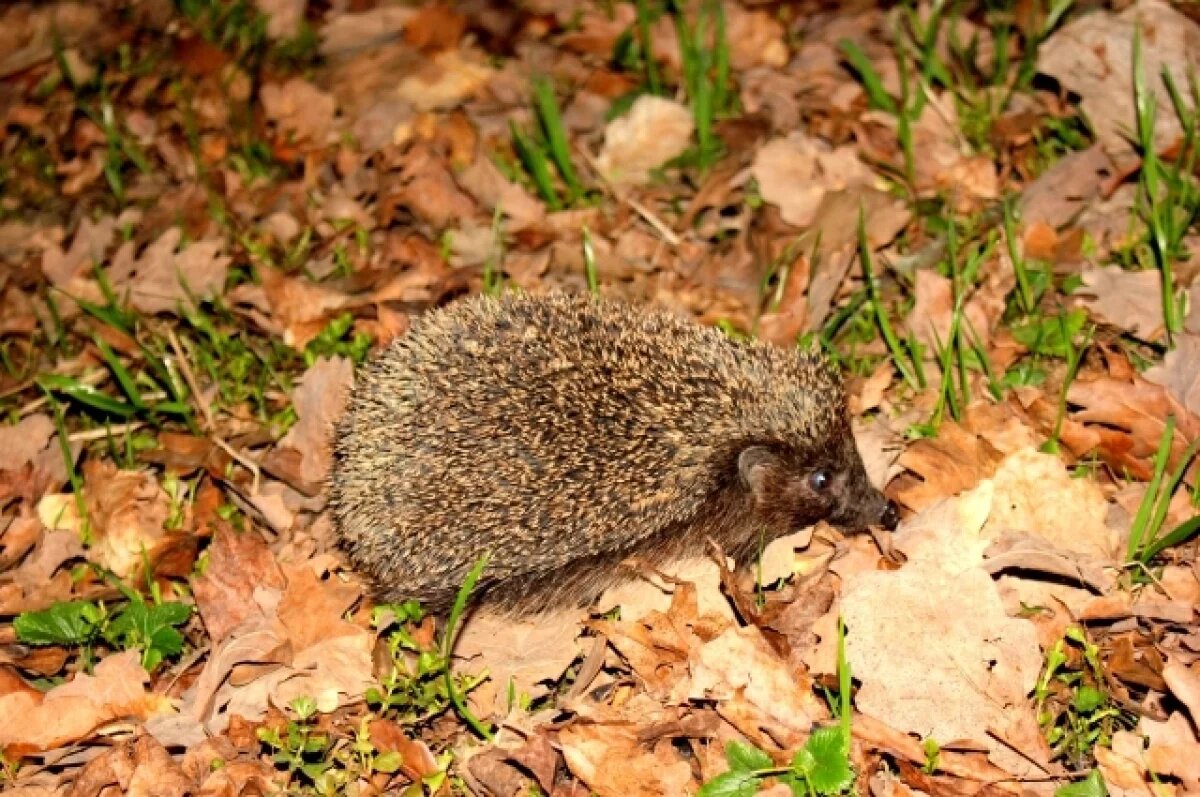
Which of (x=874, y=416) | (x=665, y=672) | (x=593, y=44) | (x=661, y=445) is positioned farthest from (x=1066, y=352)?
(x=593, y=44)

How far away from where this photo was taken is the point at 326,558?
6105 millimetres

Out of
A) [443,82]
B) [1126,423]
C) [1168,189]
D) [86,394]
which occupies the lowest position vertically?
[86,394]

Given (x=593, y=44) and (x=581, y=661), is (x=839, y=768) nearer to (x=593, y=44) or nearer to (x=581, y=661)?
(x=581, y=661)

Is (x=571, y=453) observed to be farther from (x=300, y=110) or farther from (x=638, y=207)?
(x=300, y=110)

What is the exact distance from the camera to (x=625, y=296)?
752 cm

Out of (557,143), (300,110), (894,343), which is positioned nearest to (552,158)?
(557,143)

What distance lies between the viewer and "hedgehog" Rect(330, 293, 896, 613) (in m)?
5.60

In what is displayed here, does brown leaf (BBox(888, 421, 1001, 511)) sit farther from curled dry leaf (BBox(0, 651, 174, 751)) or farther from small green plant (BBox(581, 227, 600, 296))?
curled dry leaf (BBox(0, 651, 174, 751))

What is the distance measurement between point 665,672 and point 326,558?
180 centimetres

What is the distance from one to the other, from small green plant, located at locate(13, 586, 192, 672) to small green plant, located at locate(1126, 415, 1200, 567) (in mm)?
4002

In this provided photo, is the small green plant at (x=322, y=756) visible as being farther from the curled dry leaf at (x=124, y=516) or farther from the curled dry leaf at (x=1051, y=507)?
the curled dry leaf at (x=1051, y=507)

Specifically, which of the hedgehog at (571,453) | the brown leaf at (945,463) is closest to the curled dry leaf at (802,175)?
the hedgehog at (571,453)

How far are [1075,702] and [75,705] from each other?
3.88m

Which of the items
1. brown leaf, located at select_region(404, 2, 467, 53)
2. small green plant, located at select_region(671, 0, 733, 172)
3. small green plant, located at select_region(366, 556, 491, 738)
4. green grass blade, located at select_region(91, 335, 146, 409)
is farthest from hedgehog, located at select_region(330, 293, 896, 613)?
brown leaf, located at select_region(404, 2, 467, 53)
